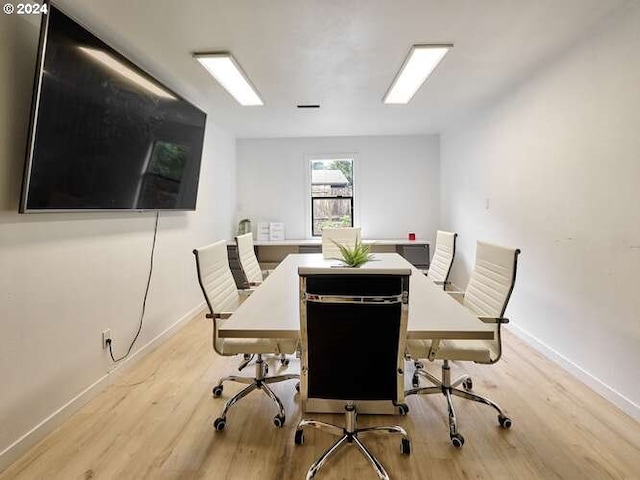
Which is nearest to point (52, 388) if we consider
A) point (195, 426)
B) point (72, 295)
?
point (72, 295)

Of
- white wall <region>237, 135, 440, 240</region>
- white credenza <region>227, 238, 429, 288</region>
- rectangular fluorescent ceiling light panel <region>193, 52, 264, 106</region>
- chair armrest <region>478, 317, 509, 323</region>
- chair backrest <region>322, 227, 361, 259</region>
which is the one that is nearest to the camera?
chair armrest <region>478, 317, 509, 323</region>

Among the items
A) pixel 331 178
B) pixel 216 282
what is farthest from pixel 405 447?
pixel 331 178

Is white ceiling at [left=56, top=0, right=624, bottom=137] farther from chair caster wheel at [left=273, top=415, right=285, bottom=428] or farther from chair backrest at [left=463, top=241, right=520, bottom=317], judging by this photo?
chair caster wheel at [left=273, top=415, right=285, bottom=428]

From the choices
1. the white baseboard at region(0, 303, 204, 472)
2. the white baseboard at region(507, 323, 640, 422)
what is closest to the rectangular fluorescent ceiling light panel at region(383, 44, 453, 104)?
the white baseboard at region(507, 323, 640, 422)

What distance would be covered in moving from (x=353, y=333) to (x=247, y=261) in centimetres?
176

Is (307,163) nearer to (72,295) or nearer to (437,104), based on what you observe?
(437,104)

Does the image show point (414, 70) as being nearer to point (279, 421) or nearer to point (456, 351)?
point (456, 351)

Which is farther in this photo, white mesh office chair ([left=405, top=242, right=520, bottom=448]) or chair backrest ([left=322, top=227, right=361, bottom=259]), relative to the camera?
chair backrest ([left=322, top=227, right=361, bottom=259])

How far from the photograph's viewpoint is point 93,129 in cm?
202

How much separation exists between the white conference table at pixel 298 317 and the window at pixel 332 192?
355 centimetres

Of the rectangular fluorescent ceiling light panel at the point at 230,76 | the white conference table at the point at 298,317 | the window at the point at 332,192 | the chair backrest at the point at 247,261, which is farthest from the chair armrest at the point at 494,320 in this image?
the window at the point at 332,192

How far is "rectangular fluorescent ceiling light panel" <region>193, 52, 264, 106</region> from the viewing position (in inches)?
102

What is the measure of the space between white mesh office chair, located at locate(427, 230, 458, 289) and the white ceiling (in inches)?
57.1

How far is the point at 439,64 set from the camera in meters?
2.78
